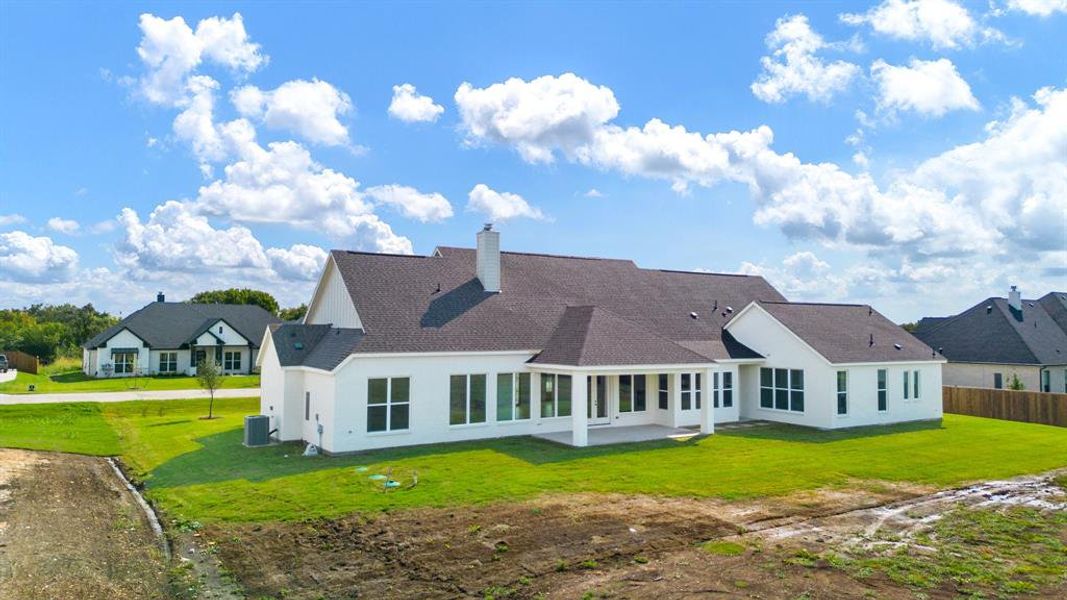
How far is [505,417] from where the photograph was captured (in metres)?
21.1

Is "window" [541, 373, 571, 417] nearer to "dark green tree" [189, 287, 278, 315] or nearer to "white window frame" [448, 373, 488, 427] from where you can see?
"white window frame" [448, 373, 488, 427]

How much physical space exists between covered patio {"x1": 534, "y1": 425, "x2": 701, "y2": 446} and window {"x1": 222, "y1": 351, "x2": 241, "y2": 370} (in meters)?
40.1

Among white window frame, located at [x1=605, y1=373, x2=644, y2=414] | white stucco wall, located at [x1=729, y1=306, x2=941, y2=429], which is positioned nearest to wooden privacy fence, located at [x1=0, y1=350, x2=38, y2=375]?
white window frame, located at [x1=605, y1=373, x2=644, y2=414]

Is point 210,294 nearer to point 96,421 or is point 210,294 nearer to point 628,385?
point 96,421

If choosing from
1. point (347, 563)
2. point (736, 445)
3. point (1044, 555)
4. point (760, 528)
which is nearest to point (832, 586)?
point (760, 528)

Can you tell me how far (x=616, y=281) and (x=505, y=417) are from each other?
1008cm

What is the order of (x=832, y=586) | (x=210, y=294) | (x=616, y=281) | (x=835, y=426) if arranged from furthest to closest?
(x=210, y=294)
(x=616, y=281)
(x=835, y=426)
(x=832, y=586)

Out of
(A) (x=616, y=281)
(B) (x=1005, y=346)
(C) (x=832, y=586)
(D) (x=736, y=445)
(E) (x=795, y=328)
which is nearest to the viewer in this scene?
(C) (x=832, y=586)

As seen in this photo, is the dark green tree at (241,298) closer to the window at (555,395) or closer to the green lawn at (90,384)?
the green lawn at (90,384)

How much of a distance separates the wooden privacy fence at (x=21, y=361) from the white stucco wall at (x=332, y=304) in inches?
1532

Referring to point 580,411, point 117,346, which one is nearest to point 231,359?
point 117,346

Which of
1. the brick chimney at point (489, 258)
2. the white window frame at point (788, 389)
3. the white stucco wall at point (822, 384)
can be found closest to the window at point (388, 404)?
the brick chimney at point (489, 258)

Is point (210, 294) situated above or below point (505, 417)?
above

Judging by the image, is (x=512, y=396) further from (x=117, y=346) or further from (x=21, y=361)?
(x=21, y=361)
